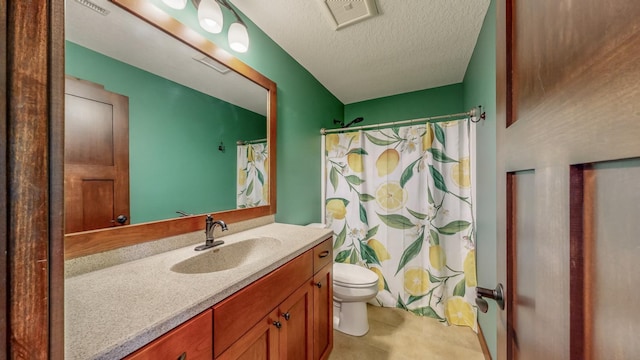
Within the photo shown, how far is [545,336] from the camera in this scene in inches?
15.7

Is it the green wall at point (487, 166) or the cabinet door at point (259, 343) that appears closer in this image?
the cabinet door at point (259, 343)

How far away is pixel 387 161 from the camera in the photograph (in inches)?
80.1

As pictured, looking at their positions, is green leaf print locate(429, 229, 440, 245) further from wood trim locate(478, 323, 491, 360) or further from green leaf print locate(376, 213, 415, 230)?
wood trim locate(478, 323, 491, 360)

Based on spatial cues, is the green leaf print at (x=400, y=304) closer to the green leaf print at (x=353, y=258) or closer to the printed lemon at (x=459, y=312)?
the printed lemon at (x=459, y=312)

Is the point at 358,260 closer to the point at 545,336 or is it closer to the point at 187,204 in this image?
the point at 187,204

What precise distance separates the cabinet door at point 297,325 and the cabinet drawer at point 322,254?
13 cm

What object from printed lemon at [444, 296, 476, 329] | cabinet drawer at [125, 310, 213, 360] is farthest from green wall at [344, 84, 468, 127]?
cabinet drawer at [125, 310, 213, 360]

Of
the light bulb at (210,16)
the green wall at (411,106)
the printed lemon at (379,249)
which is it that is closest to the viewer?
the light bulb at (210,16)

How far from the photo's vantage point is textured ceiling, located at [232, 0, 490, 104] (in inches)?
53.8

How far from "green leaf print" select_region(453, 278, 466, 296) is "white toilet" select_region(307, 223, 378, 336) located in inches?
27.1

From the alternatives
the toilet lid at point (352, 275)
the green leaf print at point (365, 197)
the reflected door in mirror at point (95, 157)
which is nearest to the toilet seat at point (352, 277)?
the toilet lid at point (352, 275)

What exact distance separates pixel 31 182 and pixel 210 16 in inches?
48.1

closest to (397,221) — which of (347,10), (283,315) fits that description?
(283,315)

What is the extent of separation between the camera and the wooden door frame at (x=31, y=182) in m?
0.23
